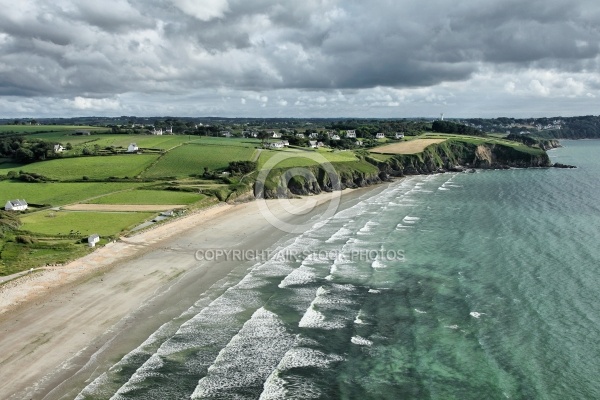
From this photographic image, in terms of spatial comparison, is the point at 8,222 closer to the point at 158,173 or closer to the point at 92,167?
the point at 158,173

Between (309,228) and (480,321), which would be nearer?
(480,321)

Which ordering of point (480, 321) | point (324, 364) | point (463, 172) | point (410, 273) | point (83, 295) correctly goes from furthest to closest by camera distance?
point (463, 172) → point (410, 273) → point (83, 295) → point (480, 321) → point (324, 364)

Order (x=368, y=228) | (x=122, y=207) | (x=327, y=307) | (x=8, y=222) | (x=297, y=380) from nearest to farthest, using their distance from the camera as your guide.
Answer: (x=297, y=380), (x=327, y=307), (x=8, y=222), (x=368, y=228), (x=122, y=207)

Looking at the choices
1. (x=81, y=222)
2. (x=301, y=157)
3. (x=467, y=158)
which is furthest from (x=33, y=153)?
(x=467, y=158)

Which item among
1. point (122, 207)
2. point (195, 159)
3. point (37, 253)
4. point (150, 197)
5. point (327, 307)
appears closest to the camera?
point (327, 307)

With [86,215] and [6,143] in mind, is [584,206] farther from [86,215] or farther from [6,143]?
[6,143]

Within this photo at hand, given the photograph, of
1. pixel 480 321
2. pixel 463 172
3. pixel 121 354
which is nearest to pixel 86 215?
pixel 121 354
